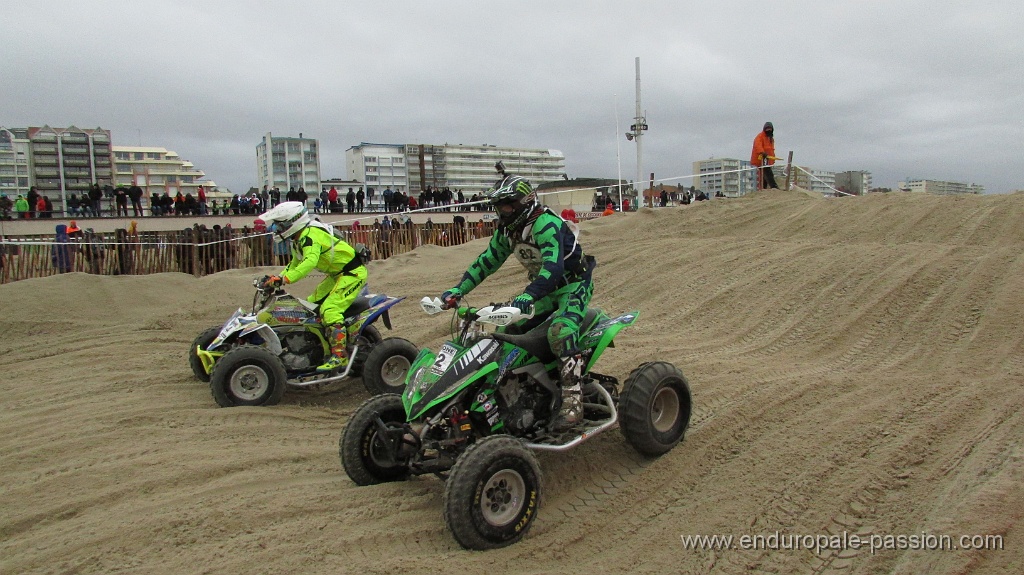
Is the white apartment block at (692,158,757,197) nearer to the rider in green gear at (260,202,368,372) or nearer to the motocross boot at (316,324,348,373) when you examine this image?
the rider in green gear at (260,202,368,372)

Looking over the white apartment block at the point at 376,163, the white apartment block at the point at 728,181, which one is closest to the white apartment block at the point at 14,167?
the white apartment block at the point at 376,163

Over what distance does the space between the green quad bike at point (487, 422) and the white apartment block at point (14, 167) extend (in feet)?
165

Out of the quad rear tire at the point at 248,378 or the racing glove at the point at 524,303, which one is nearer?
the racing glove at the point at 524,303

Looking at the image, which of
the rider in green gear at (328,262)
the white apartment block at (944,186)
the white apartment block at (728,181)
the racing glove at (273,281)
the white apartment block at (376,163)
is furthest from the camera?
the white apartment block at (376,163)

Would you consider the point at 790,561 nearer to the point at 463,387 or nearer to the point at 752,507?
the point at 752,507

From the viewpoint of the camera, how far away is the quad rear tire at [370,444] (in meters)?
4.51

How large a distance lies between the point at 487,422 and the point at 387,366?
3.00 m

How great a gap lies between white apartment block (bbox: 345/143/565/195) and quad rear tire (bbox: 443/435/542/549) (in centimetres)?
4479

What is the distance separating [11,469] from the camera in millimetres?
5055

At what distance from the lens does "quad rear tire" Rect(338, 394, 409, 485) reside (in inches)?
177

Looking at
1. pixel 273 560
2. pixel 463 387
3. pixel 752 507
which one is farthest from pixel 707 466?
pixel 273 560

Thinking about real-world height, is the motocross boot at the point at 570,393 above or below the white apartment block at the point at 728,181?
below

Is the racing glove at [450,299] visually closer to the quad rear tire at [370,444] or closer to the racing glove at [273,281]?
the quad rear tire at [370,444]

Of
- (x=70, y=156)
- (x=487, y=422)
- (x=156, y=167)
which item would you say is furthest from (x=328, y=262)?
(x=156, y=167)
